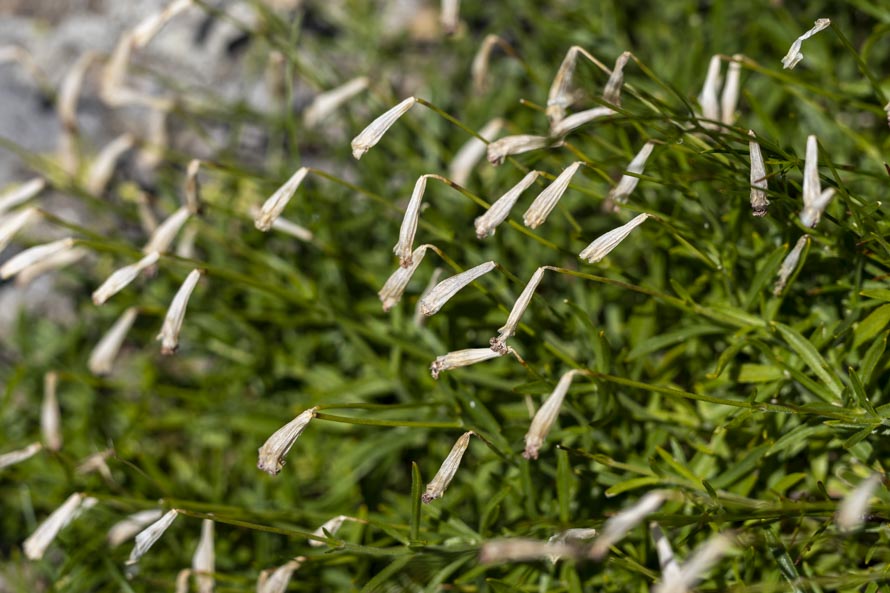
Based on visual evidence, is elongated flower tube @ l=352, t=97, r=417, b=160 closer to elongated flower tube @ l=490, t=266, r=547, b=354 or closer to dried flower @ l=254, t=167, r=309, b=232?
dried flower @ l=254, t=167, r=309, b=232

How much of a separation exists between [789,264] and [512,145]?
0.49 meters

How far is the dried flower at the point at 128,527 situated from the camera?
1.57 metres

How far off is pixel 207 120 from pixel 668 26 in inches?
53.8

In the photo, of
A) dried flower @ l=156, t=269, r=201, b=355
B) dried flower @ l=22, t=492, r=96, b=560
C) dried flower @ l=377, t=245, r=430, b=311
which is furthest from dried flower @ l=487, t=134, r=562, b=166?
dried flower @ l=22, t=492, r=96, b=560

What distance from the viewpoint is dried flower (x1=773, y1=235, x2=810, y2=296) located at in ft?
4.06

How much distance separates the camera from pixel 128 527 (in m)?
1.64

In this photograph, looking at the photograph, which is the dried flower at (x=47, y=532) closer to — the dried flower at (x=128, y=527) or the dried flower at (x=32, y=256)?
the dried flower at (x=128, y=527)

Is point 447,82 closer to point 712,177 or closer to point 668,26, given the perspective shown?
point 668,26

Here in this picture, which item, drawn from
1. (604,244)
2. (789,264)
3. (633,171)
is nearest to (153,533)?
(604,244)

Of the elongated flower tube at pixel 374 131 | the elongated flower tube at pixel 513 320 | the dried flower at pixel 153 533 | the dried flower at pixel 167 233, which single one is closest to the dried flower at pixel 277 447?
the dried flower at pixel 153 533

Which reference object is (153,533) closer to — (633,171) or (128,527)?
(128,527)

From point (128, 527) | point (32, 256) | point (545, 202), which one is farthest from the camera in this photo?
point (128, 527)

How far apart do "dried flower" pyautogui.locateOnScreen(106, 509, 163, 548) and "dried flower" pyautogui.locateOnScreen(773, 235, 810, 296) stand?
4.09 feet

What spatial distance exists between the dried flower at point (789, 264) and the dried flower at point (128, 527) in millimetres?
1246
